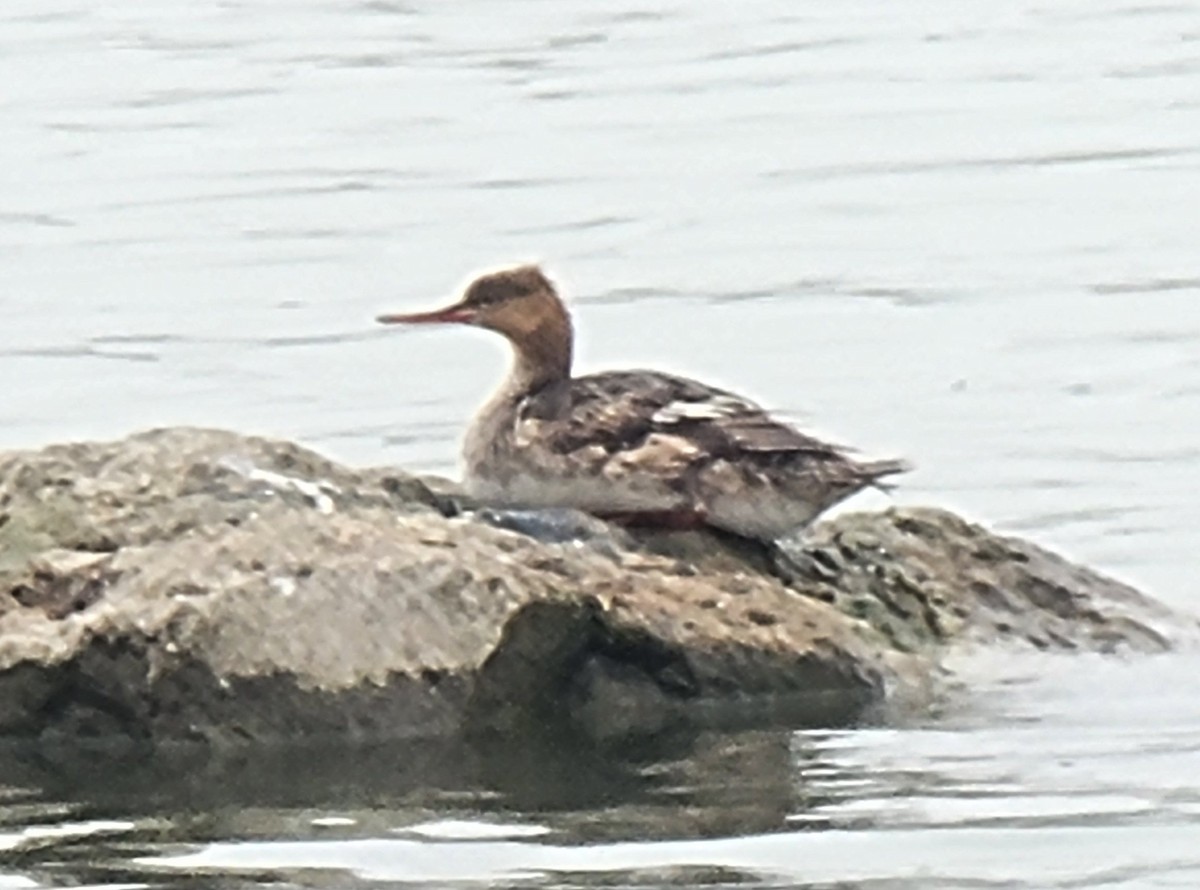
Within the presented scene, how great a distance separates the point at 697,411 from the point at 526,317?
2.86 ft

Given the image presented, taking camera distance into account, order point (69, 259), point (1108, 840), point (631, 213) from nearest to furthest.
Answer: point (1108, 840) → point (69, 259) → point (631, 213)

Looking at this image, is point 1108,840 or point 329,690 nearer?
point 1108,840

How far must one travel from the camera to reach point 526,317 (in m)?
10.8

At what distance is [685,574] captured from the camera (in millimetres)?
9773

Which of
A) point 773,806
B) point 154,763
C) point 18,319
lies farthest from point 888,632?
point 18,319

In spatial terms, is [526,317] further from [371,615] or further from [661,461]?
[371,615]

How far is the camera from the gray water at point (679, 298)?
8.62 m

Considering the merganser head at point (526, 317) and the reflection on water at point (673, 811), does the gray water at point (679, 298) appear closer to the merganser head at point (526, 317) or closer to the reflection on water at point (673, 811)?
the reflection on water at point (673, 811)

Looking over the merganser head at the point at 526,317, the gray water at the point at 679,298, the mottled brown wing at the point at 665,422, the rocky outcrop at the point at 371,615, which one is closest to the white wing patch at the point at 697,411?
Result: the mottled brown wing at the point at 665,422

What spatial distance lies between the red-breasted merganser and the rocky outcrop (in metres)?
0.11

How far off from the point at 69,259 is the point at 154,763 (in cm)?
793

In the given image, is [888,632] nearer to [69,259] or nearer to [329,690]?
[329,690]

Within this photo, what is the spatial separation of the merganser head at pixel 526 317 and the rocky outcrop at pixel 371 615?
81 cm

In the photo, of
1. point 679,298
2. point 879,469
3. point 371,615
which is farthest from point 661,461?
point 679,298
